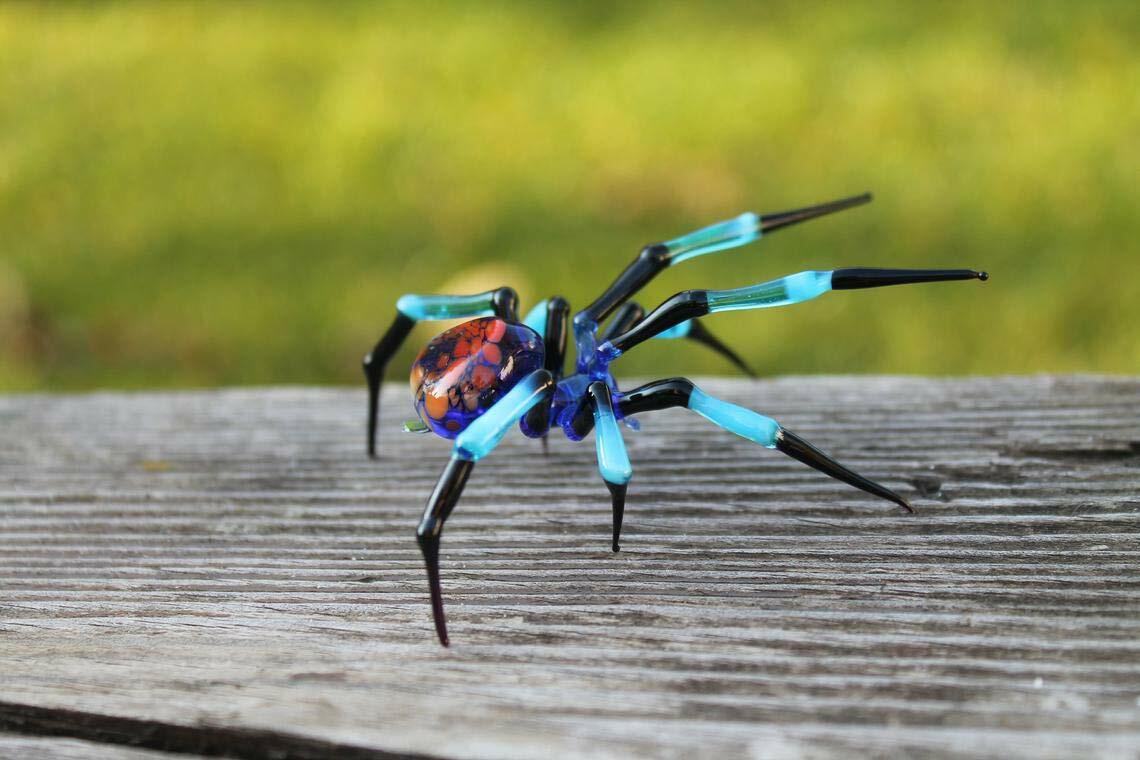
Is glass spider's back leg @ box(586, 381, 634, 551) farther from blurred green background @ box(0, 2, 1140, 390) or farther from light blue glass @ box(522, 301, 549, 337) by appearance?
blurred green background @ box(0, 2, 1140, 390)

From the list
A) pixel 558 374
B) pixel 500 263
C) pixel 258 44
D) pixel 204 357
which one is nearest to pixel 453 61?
pixel 258 44

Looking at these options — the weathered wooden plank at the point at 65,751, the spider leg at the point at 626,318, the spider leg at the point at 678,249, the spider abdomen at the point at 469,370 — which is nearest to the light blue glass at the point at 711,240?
the spider leg at the point at 678,249

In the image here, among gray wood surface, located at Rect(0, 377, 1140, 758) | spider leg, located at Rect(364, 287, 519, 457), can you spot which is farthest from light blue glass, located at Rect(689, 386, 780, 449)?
spider leg, located at Rect(364, 287, 519, 457)

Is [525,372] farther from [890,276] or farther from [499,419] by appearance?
[890,276]

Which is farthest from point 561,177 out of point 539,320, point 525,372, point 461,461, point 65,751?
point 65,751

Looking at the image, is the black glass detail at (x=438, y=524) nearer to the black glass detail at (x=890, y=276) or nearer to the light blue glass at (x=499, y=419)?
the light blue glass at (x=499, y=419)

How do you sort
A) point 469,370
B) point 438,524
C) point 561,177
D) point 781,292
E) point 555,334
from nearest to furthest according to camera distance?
point 438,524, point 781,292, point 469,370, point 555,334, point 561,177
